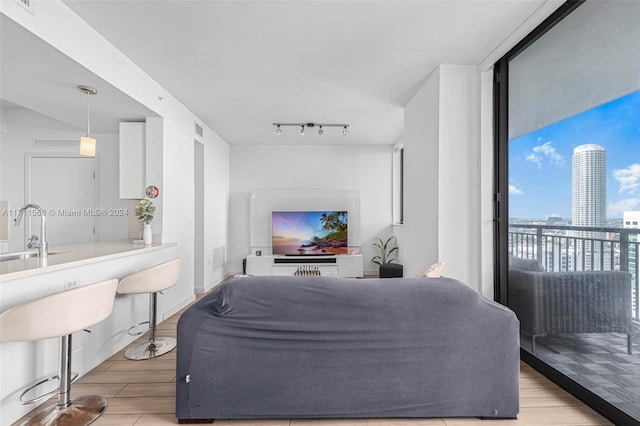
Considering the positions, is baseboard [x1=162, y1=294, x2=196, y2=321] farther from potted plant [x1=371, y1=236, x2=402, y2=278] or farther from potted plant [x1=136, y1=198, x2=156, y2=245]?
potted plant [x1=371, y1=236, x2=402, y2=278]

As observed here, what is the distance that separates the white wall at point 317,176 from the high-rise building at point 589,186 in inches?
172

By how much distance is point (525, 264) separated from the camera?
2.72 meters

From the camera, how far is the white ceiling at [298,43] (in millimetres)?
2326

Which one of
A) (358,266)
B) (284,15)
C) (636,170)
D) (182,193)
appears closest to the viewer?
(636,170)

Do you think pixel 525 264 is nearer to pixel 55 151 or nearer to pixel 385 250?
pixel 385 250

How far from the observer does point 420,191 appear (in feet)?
12.0

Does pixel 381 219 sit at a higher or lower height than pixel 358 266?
higher

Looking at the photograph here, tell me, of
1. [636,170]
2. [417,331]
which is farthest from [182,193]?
[636,170]

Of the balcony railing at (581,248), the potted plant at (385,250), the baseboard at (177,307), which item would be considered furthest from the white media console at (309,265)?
the balcony railing at (581,248)

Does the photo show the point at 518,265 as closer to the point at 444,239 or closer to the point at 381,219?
the point at 444,239

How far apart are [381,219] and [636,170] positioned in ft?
15.7

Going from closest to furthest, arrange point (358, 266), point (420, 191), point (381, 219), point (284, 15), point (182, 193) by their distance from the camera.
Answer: point (284, 15), point (420, 191), point (182, 193), point (358, 266), point (381, 219)

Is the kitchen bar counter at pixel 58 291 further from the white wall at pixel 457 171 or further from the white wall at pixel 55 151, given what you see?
the white wall at pixel 457 171

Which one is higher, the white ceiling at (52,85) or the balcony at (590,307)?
the white ceiling at (52,85)
